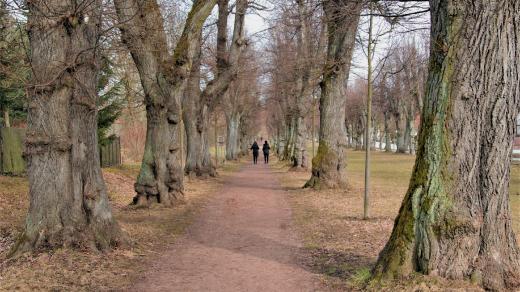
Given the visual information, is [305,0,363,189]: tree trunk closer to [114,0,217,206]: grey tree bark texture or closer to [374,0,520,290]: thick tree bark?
[114,0,217,206]: grey tree bark texture

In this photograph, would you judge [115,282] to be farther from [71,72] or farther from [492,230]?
[492,230]

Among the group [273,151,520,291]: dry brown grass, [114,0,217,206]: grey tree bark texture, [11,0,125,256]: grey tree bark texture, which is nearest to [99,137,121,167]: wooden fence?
[114,0,217,206]: grey tree bark texture

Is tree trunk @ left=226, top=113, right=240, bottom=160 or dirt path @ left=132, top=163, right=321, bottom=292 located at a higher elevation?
tree trunk @ left=226, top=113, right=240, bottom=160

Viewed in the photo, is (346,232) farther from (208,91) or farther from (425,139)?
(208,91)

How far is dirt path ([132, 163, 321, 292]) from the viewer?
5766mm

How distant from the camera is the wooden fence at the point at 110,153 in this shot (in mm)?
22172

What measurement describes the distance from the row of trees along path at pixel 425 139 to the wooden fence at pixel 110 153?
11.4 meters

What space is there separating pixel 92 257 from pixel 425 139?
4608mm

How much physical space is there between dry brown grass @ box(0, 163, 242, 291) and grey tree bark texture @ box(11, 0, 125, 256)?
390 mm

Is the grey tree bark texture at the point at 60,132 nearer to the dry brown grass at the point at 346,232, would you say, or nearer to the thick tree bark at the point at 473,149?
the dry brown grass at the point at 346,232

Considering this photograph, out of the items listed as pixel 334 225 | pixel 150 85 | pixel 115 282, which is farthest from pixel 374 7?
pixel 115 282

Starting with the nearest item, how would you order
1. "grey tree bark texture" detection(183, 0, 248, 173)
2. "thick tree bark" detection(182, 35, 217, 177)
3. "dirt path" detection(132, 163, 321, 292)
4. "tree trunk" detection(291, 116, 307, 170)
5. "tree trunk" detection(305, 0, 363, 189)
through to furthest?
"dirt path" detection(132, 163, 321, 292)
"tree trunk" detection(305, 0, 363, 189)
"grey tree bark texture" detection(183, 0, 248, 173)
"thick tree bark" detection(182, 35, 217, 177)
"tree trunk" detection(291, 116, 307, 170)

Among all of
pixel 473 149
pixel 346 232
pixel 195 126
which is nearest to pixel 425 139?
pixel 473 149

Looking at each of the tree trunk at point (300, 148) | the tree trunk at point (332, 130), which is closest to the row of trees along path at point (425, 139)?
the tree trunk at point (332, 130)
